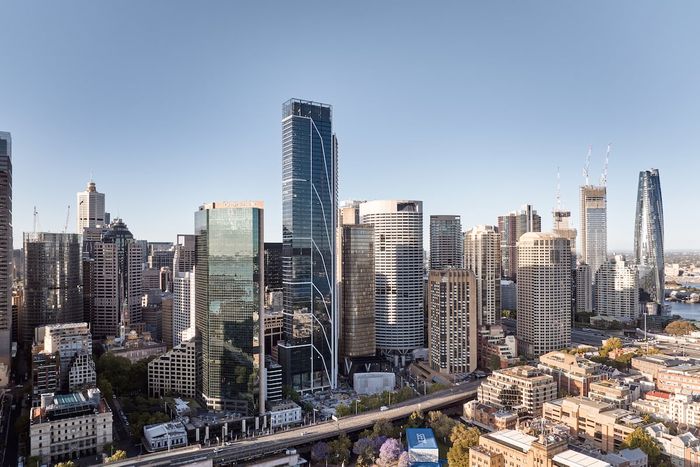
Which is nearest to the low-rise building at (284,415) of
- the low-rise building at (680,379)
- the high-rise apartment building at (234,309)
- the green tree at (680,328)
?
the high-rise apartment building at (234,309)

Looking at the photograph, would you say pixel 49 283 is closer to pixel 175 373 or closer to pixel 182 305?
pixel 182 305

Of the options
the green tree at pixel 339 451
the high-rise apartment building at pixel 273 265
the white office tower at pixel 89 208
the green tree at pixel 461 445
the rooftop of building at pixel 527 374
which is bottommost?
the green tree at pixel 339 451

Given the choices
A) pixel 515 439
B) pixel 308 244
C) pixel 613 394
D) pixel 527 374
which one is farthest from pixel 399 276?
pixel 515 439

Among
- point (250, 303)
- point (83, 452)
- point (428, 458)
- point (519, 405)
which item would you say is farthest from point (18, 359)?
point (519, 405)

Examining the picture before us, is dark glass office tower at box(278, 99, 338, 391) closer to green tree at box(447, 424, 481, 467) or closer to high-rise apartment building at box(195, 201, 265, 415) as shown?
high-rise apartment building at box(195, 201, 265, 415)

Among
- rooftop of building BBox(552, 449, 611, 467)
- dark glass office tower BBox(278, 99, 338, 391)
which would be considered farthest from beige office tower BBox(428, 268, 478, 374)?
rooftop of building BBox(552, 449, 611, 467)

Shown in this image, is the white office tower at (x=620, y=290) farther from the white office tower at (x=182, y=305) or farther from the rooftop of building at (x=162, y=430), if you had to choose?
the rooftop of building at (x=162, y=430)
